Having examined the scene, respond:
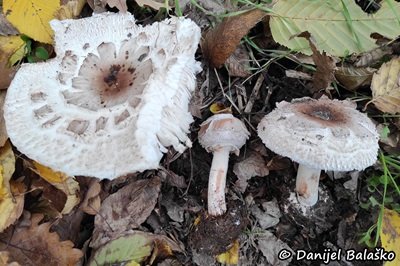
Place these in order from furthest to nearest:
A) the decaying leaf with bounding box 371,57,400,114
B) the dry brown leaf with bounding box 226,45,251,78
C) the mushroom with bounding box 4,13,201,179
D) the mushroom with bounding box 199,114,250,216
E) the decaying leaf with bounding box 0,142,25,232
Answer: the dry brown leaf with bounding box 226,45,251,78 → the decaying leaf with bounding box 371,57,400,114 → the mushroom with bounding box 199,114,250,216 → the decaying leaf with bounding box 0,142,25,232 → the mushroom with bounding box 4,13,201,179

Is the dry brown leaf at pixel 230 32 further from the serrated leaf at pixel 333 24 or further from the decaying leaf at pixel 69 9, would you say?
the decaying leaf at pixel 69 9

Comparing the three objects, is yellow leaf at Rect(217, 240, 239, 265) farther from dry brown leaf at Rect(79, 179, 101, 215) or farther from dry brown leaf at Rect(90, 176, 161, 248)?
dry brown leaf at Rect(79, 179, 101, 215)

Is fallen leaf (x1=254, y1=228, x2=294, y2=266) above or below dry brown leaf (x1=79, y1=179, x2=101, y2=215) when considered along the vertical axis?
below

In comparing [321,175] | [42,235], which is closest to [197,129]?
[321,175]

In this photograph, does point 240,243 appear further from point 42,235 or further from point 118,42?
point 118,42

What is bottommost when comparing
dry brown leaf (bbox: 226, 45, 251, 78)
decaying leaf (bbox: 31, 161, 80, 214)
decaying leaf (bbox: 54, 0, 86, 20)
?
decaying leaf (bbox: 31, 161, 80, 214)

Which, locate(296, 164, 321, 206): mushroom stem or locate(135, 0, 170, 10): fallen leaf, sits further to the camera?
locate(135, 0, 170, 10): fallen leaf

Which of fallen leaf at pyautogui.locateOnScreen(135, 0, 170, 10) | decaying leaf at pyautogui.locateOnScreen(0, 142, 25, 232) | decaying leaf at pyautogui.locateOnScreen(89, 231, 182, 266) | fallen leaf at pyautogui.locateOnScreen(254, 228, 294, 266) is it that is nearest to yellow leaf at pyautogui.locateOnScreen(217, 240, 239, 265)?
fallen leaf at pyautogui.locateOnScreen(254, 228, 294, 266)
